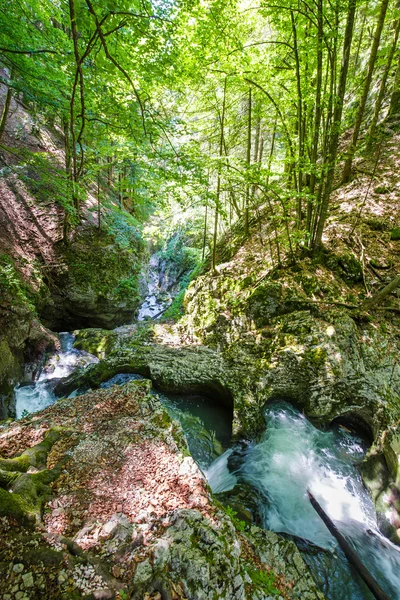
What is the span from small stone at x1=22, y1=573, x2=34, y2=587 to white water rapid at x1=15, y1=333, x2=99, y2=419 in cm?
398

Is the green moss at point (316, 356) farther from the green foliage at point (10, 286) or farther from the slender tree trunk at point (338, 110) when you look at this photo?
the green foliage at point (10, 286)

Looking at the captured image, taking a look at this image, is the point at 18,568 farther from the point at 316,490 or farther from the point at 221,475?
the point at 316,490

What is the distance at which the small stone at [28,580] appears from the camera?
76.8 inches

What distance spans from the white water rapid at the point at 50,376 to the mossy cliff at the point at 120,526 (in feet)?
8.74

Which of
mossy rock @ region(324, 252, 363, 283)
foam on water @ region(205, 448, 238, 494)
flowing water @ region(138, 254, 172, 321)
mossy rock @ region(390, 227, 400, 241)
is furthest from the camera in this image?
flowing water @ region(138, 254, 172, 321)

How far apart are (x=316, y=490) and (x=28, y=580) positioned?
4296mm

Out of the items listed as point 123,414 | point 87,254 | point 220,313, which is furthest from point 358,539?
point 87,254

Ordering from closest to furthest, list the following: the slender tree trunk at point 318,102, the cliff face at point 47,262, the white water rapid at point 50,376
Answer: the slender tree trunk at point 318,102
the white water rapid at point 50,376
the cliff face at point 47,262

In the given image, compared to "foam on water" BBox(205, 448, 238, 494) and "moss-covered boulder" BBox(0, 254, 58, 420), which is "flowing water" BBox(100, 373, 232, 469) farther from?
"moss-covered boulder" BBox(0, 254, 58, 420)

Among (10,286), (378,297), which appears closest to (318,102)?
(378,297)

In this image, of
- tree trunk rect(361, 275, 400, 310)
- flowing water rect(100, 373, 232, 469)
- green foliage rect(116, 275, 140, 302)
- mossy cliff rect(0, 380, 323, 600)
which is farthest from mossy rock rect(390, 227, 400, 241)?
green foliage rect(116, 275, 140, 302)

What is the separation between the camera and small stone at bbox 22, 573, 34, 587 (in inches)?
76.8

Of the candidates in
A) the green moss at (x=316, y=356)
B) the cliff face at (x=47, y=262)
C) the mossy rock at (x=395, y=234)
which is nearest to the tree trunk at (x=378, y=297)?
the green moss at (x=316, y=356)

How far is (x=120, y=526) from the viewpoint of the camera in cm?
250
